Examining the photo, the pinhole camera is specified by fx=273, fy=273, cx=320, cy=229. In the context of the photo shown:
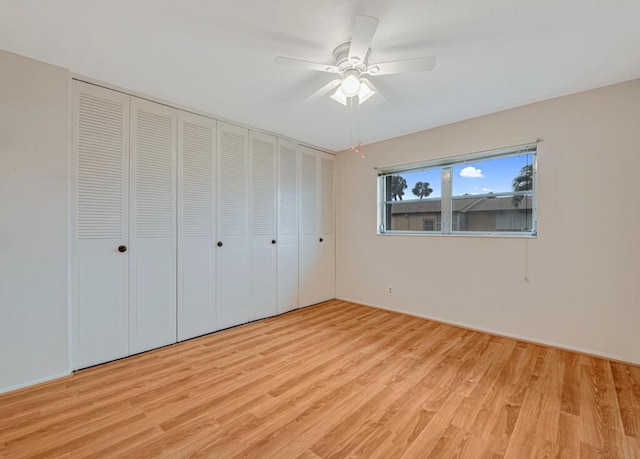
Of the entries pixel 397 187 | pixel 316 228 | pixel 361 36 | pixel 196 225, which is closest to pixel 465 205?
pixel 397 187

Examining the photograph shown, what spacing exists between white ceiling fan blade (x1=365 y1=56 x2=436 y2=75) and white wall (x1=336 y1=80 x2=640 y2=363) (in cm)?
177

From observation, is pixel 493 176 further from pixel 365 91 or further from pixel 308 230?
pixel 308 230

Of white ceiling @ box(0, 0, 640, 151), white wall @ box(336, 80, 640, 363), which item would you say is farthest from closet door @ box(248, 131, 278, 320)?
white wall @ box(336, 80, 640, 363)

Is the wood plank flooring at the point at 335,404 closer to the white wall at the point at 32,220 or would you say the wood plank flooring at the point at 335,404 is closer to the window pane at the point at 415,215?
the white wall at the point at 32,220

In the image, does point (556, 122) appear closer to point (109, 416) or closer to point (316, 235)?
point (316, 235)

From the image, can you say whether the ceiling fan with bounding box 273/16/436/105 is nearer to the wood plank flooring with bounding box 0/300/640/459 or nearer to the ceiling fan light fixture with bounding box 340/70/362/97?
the ceiling fan light fixture with bounding box 340/70/362/97

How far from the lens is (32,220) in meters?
2.02

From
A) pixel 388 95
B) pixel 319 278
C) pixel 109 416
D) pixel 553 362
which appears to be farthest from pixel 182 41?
pixel 553 362

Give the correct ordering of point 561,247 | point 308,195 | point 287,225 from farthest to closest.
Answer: point 308,195, point 287,225, point 561,247

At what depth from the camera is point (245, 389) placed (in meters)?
2.00

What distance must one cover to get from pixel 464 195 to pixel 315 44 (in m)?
2.45

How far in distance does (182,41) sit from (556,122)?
3330mm

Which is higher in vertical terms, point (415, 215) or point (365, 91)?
point (365, 91)

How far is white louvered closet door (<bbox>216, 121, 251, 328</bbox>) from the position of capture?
3106 millimetres
